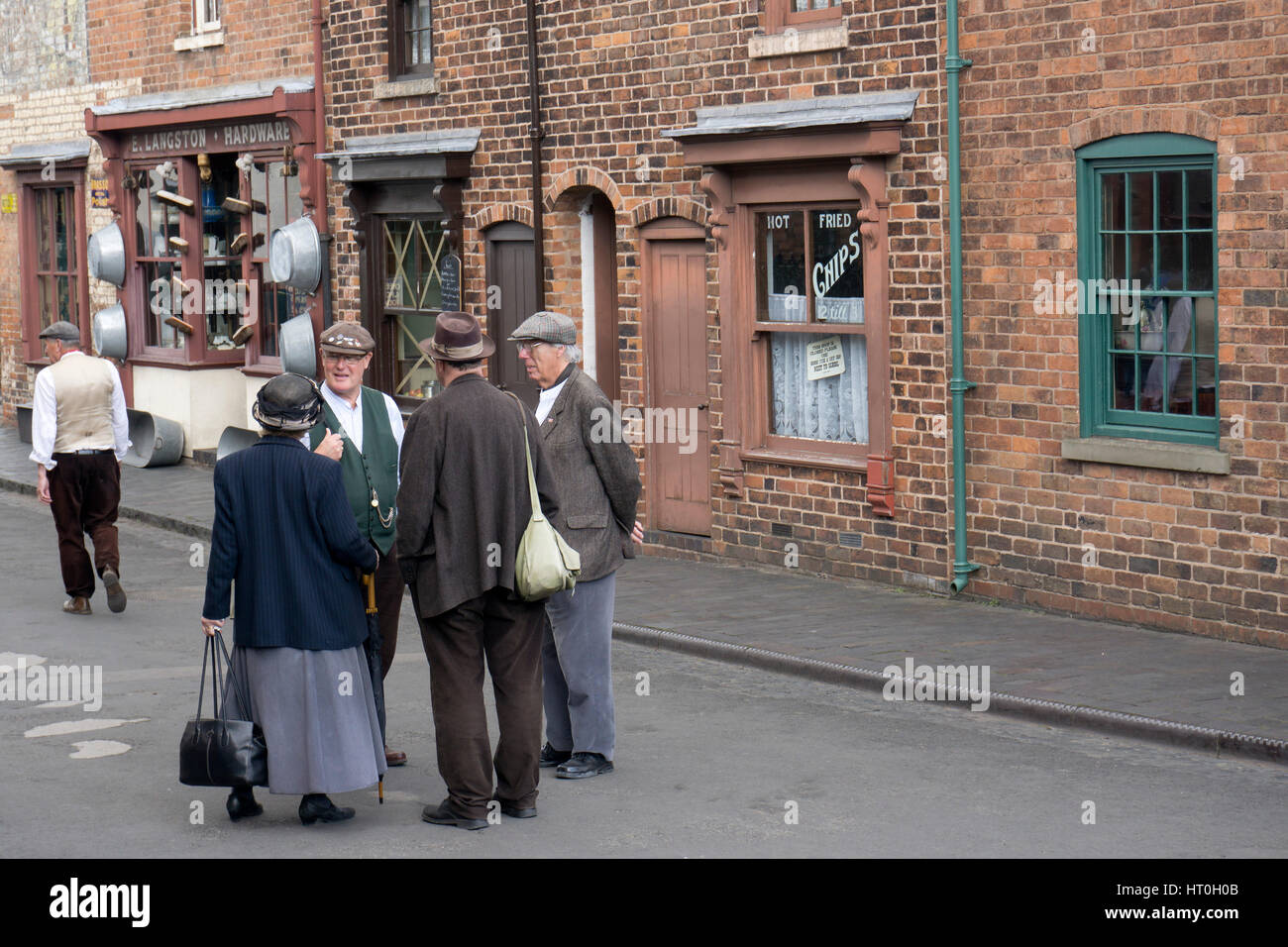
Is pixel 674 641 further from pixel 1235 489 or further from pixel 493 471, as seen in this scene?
pixel 493 471

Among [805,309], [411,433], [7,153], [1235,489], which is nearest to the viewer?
[411,433]

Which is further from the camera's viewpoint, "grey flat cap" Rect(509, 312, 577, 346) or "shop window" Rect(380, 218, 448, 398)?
"shop window" Rect(380, 218, 448, 398)

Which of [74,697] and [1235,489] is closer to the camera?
[74,697]

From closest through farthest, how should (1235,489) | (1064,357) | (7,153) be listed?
(1235,489), (1064,357), (7,153)

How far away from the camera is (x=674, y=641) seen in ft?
37.2

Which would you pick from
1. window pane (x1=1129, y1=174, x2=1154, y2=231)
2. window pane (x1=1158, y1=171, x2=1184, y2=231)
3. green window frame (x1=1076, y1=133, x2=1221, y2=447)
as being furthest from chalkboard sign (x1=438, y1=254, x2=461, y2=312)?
window pane (x1=1158, y1=171, x2=1184, y2=231)

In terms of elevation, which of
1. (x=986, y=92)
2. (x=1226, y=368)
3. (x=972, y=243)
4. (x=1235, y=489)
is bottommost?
(x=1235, y=489)

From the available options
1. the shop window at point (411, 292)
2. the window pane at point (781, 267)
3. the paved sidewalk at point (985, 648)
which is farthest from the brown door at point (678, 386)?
the shop window at point (411, 292)

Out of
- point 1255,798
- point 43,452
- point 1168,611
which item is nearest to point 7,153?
point 43,452

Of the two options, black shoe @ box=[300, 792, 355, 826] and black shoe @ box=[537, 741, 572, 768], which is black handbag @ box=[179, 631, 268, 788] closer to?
black shoe @ box=[300, 792, 355, 826]

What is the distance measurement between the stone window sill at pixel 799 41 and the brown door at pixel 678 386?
1.62 meters

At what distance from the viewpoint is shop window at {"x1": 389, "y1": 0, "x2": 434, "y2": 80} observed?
17547 millimetres

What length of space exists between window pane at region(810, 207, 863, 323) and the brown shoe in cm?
550

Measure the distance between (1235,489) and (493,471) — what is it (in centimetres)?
521
